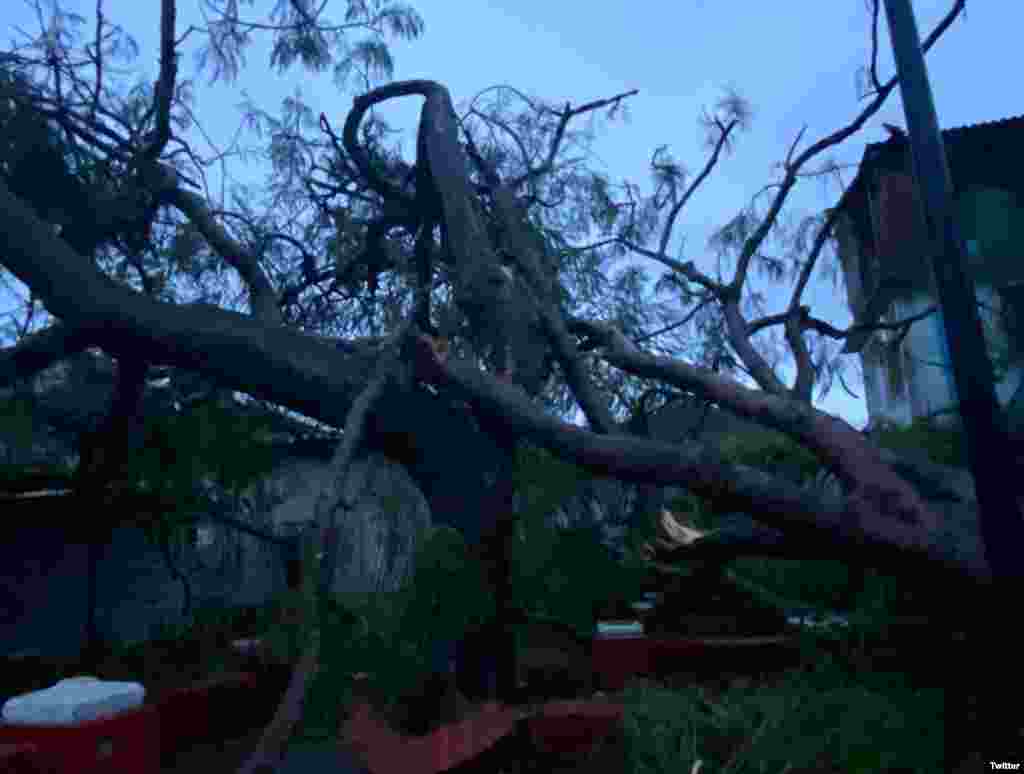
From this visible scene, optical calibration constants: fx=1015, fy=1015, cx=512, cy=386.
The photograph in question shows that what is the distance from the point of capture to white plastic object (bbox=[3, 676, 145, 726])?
16.4ft

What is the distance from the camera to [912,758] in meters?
4.21

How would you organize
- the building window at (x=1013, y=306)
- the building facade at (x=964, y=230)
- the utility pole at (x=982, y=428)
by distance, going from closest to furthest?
the utility pole at (x=982, y=428), the building window at (x=1013, y=306), the building facade at (x=964, y=230)

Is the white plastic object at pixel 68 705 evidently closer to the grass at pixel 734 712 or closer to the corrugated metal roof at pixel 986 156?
the grass at pixel 734 712

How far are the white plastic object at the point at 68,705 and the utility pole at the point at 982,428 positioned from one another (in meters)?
4.10

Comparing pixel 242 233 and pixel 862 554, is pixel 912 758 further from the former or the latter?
pixel 242 233

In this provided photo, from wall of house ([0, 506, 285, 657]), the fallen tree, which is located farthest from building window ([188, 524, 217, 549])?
the fallen tree

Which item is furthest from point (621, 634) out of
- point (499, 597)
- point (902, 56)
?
point (902, 56)

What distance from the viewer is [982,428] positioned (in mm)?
3887

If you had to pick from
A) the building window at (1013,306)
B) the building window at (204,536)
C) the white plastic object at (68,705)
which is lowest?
the white plastic object at (68,705)

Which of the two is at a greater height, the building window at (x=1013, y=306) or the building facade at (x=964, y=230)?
the building facade at (x=964, y=230)

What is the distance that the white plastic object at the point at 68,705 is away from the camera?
500 centimetres

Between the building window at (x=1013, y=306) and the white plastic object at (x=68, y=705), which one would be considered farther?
the building window at (x=1013, y=306)

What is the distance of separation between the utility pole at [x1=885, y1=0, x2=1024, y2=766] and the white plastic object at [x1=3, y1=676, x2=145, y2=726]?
410 cm

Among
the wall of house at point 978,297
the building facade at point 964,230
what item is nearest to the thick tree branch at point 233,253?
the wall of house at point 978,297
